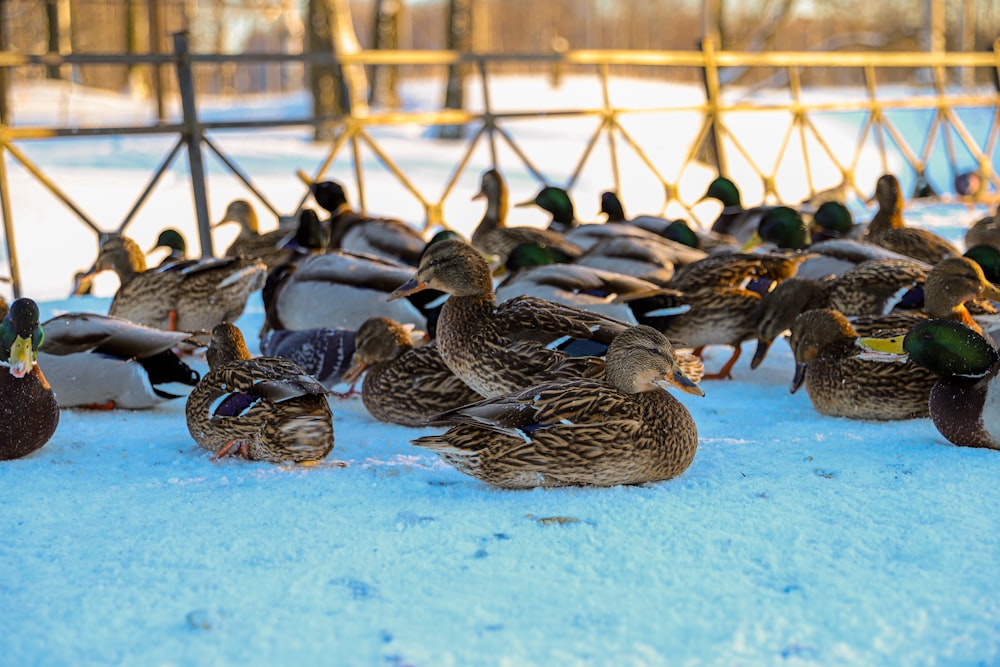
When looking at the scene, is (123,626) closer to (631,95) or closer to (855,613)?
(855,613)

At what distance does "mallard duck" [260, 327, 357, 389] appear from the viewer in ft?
15.5

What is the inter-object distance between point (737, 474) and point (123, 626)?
1.86 metres

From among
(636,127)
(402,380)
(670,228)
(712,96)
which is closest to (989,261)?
(670,228)

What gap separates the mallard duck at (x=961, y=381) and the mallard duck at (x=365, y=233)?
3.33m

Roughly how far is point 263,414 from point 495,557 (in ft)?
3.68

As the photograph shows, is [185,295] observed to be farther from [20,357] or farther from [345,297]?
[20,357]

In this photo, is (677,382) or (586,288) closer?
(677,382)

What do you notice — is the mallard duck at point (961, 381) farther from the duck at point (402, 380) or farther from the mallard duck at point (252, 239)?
the mallard duck at point (252, 239)

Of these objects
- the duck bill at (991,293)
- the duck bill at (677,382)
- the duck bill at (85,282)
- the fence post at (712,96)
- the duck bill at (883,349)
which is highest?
the fence post at (712,96)

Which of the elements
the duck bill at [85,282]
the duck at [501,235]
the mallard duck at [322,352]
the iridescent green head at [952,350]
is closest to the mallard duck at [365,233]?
the duck at [501,235]

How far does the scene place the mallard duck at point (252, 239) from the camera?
7176mm

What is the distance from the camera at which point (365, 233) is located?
6914mm

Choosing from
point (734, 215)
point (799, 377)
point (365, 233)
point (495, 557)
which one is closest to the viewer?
point (495, 557)

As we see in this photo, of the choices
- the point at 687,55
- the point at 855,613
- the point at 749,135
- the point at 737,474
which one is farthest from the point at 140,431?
the point at 749,135
